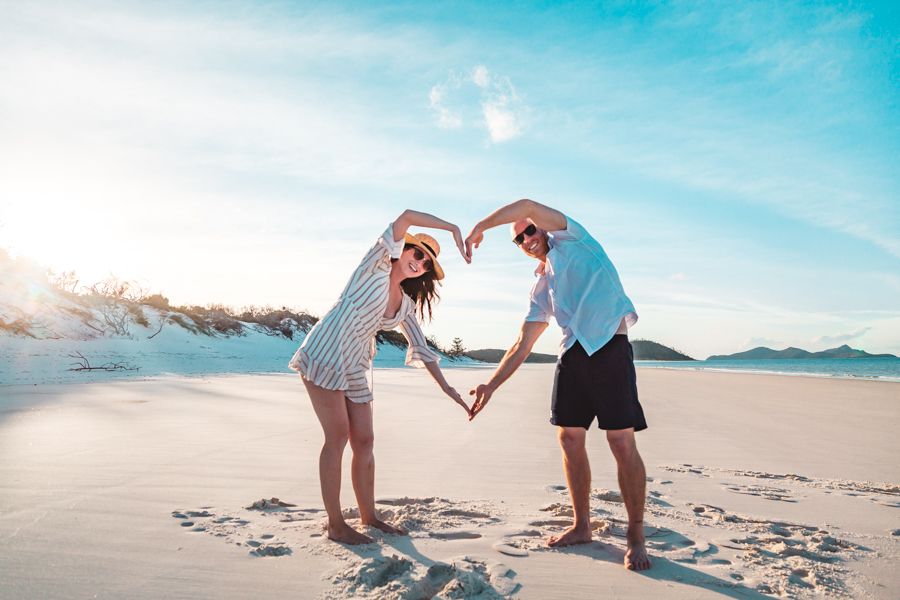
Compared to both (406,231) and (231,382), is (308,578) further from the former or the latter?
(231,382)

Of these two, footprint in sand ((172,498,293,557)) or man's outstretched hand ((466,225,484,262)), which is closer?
footprint in sand ((172,498,293,557))

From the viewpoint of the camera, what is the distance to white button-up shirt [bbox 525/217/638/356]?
10.5ft

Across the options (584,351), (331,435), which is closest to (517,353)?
(584,351)

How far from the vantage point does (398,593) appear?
2.45 metres

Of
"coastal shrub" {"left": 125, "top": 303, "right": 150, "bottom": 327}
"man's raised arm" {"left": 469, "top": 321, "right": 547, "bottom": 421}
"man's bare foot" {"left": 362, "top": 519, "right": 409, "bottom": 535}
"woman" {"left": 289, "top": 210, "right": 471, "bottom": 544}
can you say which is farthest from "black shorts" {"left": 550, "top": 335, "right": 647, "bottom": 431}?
"coastal shrub" {"left": 125, "top": 303, "right": 150, "bottom": 327}

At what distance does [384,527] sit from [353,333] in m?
1.06

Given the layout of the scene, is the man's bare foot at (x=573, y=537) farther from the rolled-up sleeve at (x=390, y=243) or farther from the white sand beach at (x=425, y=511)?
the rolled-up sleeve at (x=390, y=243)

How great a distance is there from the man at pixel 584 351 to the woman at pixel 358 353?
0.38 meters

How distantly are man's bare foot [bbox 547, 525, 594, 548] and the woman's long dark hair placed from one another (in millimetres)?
1481

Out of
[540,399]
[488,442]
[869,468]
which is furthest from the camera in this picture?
[540,399]

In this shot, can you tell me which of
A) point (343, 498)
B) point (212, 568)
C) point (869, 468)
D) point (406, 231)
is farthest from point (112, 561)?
point (869, 468)

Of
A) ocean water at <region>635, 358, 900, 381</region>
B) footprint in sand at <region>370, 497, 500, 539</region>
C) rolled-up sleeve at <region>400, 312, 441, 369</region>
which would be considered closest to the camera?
footprint in sand at <region>370, 497, 500, 539</region>

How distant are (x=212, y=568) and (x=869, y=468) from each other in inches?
215

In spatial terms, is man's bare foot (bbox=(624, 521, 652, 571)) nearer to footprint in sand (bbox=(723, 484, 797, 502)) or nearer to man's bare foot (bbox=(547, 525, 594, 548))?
man's bare foot (bbox=(547, 525, 594, 548))
